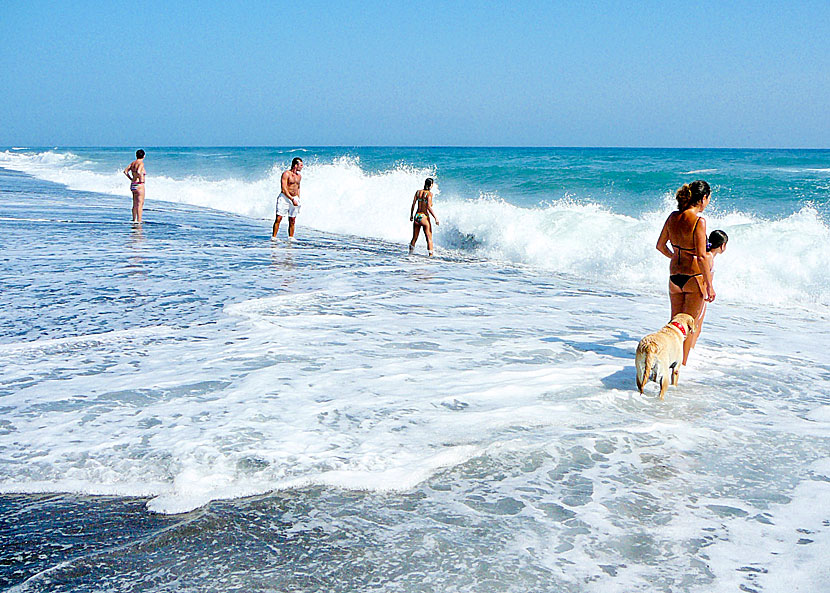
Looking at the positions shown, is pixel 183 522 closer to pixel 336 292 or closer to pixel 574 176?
pixel 336 292

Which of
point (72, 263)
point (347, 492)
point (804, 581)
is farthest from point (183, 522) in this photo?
point (72, 263)

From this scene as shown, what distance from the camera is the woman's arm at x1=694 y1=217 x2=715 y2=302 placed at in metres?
5.60

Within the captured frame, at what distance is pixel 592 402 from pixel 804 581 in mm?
2204

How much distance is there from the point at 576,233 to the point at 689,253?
9747 mm

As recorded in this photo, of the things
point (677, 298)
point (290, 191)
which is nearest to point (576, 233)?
point (290, 191)

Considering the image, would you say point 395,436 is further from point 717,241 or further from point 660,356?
point 717,241

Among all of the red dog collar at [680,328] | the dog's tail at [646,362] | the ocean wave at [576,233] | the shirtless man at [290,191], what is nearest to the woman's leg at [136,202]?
the shirtless man at [290,191]

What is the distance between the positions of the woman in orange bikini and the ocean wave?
4.81m

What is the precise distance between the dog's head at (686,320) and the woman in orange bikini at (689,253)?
0.13 meters

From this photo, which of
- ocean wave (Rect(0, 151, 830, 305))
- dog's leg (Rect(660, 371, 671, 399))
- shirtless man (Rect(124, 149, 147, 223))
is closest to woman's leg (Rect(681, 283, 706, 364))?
dog's leg (Rect(660, 371, 671, 399))

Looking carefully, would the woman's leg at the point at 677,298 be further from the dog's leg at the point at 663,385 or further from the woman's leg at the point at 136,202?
the woman's leg at the point at 136,202

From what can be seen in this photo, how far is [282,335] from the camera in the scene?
6.89m

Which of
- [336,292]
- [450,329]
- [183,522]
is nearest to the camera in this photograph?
[183,522]

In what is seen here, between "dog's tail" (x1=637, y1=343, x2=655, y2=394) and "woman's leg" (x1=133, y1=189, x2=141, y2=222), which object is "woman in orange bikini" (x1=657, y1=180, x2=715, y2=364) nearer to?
"dog's tail" (x1=637, y1=343, x2=655, y2=394)
